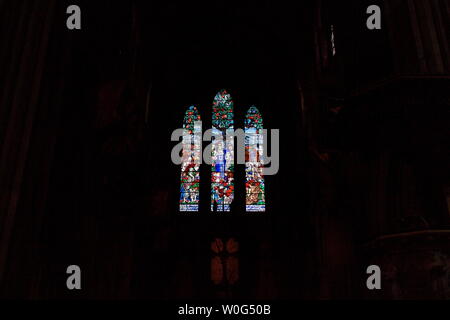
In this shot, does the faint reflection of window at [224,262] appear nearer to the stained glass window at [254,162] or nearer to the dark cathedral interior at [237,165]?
the dark cathedral interior at [237,165]

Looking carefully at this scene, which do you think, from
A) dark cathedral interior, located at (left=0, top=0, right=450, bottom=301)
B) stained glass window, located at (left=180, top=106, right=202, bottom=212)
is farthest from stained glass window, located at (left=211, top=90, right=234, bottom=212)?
stained glass window, located at (left=180, top=106, right=202, bottom=212)

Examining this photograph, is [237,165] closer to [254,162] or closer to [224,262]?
[254,162]

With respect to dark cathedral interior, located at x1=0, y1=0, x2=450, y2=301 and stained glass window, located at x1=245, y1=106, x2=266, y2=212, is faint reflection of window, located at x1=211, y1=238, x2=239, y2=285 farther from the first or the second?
stained glass window, located at x1=245, y1=106, x2=266, y2=212

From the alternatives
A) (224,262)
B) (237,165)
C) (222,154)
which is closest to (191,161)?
(222,154)

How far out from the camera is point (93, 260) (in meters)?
8.73

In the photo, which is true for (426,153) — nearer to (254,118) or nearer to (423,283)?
(423,283)

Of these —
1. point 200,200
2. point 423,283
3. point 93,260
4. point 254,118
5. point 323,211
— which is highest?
point 254,118

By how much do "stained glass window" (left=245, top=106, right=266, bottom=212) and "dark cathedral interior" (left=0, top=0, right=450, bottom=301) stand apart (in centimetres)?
24

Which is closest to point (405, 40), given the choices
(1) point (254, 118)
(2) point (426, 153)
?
(2) point (426, 153)

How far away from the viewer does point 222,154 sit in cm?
1499

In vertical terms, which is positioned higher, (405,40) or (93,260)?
(405,40)

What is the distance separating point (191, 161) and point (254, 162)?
1.72 m
